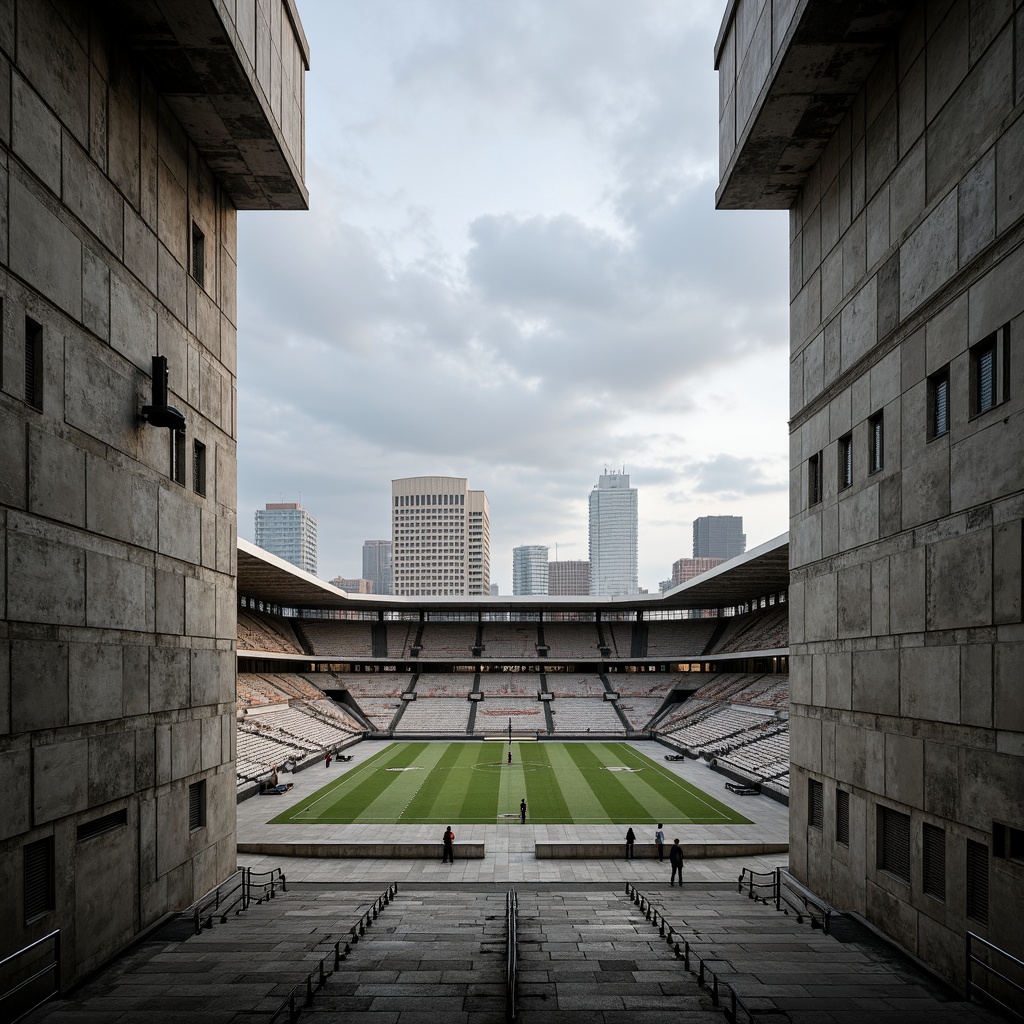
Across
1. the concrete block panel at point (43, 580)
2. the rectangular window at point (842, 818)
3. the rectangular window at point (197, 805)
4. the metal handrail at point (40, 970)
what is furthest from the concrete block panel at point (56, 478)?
the rectangular window at point (842, 818)

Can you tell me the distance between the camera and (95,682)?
13367mm

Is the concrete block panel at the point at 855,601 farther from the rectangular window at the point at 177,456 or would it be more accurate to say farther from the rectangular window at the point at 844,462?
the rectangular window at the point at 177,456

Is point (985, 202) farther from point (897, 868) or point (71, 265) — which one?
point (71, 265)

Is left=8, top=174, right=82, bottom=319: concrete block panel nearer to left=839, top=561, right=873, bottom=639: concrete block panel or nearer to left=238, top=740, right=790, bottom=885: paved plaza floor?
left=839, top=561, right=873, bottom=639: concrete block panel

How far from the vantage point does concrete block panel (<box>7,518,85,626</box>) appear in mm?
11188

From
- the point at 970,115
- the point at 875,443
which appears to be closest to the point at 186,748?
the point at 875,443

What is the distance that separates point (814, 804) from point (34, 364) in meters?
18.6

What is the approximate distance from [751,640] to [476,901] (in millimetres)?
47453

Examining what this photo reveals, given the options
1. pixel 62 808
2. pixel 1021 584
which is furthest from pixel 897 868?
pixel 62 808

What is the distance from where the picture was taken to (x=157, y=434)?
16.1 metres

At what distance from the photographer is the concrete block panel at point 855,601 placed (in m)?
16.0

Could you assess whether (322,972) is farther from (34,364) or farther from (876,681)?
(876,681)

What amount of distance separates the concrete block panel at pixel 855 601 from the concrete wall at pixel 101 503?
47.5 feet

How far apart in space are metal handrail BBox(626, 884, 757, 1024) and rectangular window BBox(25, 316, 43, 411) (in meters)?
12.8
